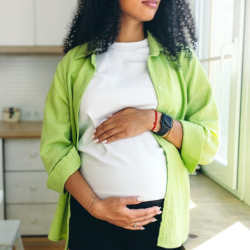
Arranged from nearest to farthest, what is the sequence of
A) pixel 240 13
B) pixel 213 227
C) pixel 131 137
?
pixel 131 137 → pixel 213 227 → pixel 240 13

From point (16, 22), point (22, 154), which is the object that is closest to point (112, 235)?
point (22, 154)

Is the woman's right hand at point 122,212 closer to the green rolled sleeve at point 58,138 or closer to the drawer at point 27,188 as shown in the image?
the green rolled sleeve at point 58,138

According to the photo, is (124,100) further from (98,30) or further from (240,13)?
(240,13)

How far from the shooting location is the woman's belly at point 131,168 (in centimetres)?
95

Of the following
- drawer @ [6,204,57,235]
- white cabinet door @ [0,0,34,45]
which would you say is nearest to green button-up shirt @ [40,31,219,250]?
drawer @ [6,204,57,235]

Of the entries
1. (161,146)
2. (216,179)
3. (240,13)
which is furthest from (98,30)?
A: (216,179)

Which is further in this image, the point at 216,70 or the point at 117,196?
the point at 216,70

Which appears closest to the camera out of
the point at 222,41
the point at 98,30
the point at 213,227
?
the point at 98,30

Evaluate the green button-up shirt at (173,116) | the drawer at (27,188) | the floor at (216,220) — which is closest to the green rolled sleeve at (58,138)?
the green button-up shirt at (173,116)

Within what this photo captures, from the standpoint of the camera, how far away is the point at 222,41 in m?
1.84

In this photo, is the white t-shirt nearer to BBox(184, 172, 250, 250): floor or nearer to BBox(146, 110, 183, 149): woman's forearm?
A: BBox(146, 110, 183, 149): woman's forearm

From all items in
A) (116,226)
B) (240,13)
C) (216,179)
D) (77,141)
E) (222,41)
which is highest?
(240,13)

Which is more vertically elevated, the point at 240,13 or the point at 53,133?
the point at 240,13

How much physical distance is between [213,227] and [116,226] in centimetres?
50
